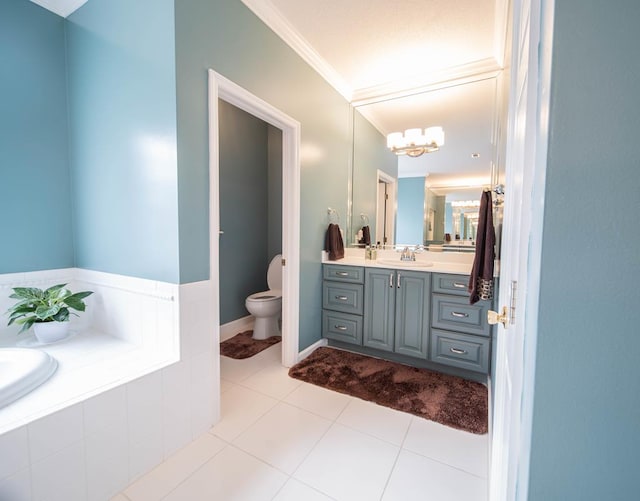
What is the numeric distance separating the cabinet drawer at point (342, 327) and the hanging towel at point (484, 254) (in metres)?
1.15

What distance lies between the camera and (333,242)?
9.05 feet

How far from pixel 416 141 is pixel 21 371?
3.16 metres

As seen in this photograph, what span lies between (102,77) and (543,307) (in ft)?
8.15

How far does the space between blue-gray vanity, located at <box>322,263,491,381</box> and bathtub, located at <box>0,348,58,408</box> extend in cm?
197

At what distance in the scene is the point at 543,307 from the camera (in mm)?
435

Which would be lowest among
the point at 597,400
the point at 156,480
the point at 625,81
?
the point at 156,480

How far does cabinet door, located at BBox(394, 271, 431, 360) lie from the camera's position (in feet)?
7.65

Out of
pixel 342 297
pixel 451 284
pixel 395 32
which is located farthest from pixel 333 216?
pixel 395 32

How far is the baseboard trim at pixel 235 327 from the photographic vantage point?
3.08 metres

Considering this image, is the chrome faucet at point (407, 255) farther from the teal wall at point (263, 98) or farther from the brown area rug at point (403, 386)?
the brown area rug at point (403, 386)

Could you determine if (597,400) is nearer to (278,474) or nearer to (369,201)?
(278,474)

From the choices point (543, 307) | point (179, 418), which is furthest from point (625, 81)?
point (179, 418)

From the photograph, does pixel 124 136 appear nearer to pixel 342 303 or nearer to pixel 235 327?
pixel 342 303

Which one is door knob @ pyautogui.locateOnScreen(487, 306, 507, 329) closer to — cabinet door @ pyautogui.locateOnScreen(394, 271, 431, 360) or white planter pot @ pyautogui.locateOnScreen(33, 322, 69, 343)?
cabinet door @ pyautogui.locateOnScreen(394, 271, 431, 360)
